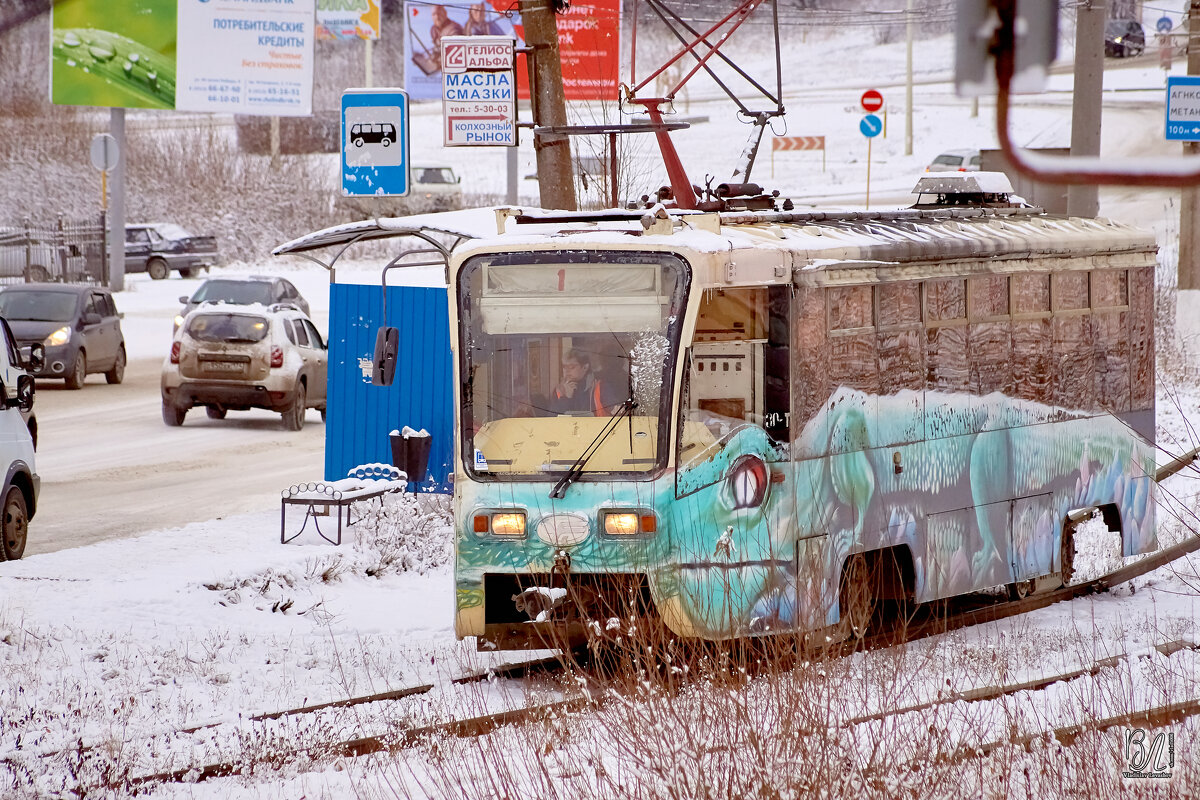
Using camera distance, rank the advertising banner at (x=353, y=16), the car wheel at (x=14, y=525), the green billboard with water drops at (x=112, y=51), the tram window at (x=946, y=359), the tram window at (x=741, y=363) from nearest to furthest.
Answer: the tram window at (x=741, y=363), the tram window at (x=946, y=359), the car wheel at (x=14, y=525), the green billboard with water drops at (x=112, y=51), the advertising banner at (x=353, y=16)

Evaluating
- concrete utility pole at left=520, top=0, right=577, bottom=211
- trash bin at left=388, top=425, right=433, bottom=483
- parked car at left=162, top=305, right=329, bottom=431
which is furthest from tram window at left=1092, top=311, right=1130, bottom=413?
parked car at left=162, top=305, right=329, bottom=431

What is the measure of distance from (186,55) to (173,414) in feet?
77.7

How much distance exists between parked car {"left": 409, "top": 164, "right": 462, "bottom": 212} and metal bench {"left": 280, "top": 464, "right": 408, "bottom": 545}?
40.3 meters

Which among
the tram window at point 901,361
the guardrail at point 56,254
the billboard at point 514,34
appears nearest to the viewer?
the tram window at point 901,361

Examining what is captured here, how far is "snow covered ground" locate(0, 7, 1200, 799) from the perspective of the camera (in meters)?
6.82

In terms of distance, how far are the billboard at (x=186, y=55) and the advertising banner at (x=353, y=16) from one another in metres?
15.9

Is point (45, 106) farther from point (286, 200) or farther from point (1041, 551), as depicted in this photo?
point (1041, 551)

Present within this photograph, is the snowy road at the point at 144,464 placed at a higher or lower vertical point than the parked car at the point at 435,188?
lower

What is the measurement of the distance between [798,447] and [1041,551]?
3.03 metres

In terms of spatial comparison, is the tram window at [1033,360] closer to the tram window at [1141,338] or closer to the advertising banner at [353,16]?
the tram window at [1141,338]

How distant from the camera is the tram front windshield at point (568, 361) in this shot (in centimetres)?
908

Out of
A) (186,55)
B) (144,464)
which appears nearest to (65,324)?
(144,464)

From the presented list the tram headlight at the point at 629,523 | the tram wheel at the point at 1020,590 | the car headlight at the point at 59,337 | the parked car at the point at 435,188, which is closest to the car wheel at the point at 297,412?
the car headlight at the point at 59,337

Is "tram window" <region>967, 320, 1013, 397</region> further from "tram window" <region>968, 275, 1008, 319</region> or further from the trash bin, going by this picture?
the trash bin
